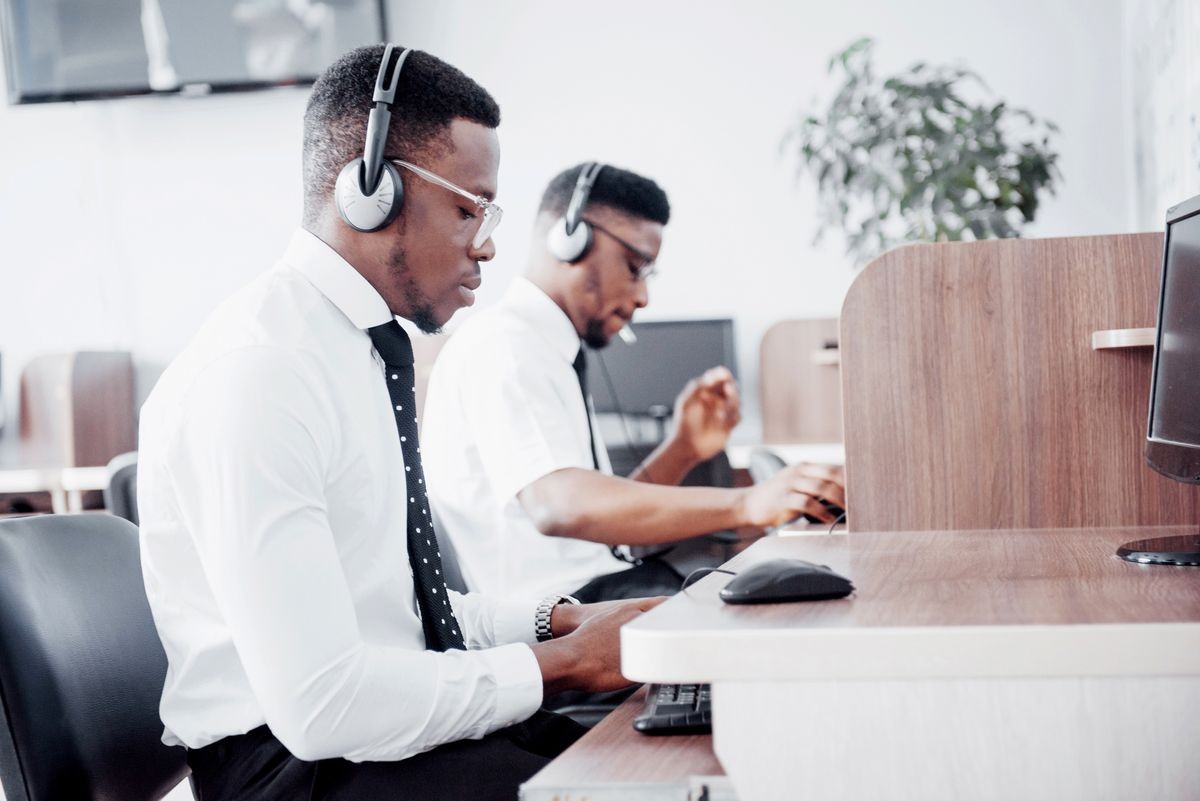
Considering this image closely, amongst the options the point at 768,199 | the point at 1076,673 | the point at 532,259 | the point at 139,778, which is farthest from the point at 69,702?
the point at 768,199

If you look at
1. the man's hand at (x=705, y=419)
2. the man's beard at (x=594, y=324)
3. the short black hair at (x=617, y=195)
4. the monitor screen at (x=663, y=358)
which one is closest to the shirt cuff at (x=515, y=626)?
the man's beard at (x=594, y=324)

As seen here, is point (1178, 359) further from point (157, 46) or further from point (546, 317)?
point (157, 46)

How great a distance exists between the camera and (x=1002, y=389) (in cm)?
137

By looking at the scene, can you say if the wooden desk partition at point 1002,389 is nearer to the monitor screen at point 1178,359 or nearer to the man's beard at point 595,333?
the monitor screen at point 1178,359

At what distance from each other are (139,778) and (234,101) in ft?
11.0

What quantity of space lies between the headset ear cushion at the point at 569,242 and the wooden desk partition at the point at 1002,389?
790mm

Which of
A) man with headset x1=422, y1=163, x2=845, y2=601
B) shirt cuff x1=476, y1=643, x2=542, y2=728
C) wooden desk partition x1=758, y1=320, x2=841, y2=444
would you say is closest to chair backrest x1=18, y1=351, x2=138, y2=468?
wooden desk partition x1=758, y1=320, x2=841, y2=444

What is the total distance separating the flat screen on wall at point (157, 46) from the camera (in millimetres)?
3814

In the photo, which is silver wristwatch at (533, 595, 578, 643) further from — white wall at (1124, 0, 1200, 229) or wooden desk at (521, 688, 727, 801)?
white wall at (1124, 0, 1200, 229)

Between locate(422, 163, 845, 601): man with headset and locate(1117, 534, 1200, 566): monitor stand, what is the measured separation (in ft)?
1.40

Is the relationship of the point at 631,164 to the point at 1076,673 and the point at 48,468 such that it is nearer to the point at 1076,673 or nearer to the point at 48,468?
the point at 48,468

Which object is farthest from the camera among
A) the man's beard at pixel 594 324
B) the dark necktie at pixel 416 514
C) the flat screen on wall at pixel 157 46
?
the flat screen on wall at pixel 157 46

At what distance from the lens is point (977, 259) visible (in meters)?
1.38

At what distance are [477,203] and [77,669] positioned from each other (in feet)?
1.95
